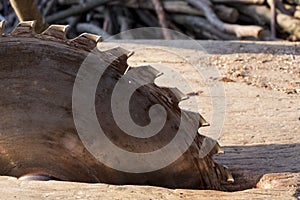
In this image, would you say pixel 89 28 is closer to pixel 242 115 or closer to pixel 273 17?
pixel 273 17

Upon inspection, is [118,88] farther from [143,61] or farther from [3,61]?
[143,61]

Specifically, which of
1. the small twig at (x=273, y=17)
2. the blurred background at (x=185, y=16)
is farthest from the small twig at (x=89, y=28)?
the small twig at (x=273, y=17)

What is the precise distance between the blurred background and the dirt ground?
116 inches

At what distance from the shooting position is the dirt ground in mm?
1768

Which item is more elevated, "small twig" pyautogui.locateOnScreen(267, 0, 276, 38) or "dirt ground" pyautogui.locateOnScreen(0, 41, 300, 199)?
"dirt ground" pyautogui.locateOnScreen(0, 41, 300, 199)

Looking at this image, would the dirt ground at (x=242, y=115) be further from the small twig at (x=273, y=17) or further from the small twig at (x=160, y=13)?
the small twig at (x=160, y=13)

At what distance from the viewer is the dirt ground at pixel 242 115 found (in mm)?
1768

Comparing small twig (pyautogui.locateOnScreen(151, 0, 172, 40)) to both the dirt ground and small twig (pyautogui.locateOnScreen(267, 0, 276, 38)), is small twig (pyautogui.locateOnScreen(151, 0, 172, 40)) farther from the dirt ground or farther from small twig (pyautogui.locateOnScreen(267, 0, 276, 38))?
the dirt ground

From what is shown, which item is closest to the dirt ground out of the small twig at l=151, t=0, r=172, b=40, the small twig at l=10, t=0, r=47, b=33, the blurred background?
the small twig at l=10, t=0, r=47, b=33

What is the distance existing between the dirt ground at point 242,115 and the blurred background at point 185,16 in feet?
9.68

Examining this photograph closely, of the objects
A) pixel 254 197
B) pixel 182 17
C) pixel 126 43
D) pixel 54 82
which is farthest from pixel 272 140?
pixel 182 17

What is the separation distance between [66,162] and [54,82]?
0.23 meters

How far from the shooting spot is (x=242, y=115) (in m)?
2.55

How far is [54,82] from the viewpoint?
1813 millimetres
